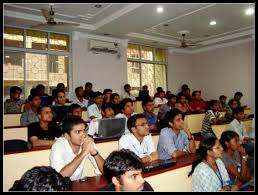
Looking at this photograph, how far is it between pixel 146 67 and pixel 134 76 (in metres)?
0.71

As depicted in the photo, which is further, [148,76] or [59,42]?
[148,76]

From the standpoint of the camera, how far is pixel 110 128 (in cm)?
308

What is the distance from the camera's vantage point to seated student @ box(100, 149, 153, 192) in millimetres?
1454

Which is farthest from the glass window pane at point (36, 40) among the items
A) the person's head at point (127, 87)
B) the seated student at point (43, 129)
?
the seated student at point (43, 129)

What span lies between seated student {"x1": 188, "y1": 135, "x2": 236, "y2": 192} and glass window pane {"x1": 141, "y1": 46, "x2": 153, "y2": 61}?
23.2 ft

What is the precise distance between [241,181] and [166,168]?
3.05 ft

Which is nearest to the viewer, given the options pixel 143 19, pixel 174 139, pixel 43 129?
pixel 174 139

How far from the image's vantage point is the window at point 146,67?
8.71 m

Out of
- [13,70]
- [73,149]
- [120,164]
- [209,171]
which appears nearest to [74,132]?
[73,149]

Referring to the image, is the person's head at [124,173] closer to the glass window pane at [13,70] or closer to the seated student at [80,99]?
the seated student at [80,99]

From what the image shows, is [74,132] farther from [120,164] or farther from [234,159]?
[234,159]

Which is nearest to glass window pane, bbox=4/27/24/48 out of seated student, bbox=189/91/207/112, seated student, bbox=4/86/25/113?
seated student, bbox=4/86/25/113

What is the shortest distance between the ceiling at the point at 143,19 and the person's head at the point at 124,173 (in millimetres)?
4249

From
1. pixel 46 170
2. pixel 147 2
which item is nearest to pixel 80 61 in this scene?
pixel 147 2
